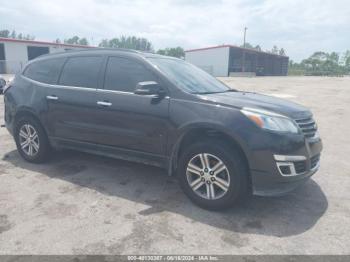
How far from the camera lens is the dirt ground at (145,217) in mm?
2879

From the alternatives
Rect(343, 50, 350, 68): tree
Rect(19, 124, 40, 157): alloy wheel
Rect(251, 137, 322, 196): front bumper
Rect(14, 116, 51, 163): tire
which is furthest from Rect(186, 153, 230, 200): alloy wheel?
Rect(343, 50, 350, 68): tree

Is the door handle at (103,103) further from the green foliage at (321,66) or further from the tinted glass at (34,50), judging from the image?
Answer: the green foliage at (321,66)

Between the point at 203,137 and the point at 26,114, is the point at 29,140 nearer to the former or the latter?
the point at 26,114

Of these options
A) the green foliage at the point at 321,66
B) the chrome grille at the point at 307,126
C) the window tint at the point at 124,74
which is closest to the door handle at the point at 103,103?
the window tint at the point at 124,74

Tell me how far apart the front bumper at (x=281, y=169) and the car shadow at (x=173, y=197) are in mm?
366

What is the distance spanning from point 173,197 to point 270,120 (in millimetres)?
1568

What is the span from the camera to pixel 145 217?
341 cm

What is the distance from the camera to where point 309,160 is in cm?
344

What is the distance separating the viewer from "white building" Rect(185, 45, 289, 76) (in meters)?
52.8

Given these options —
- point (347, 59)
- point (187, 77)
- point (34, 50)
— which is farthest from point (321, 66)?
point (187, 77)

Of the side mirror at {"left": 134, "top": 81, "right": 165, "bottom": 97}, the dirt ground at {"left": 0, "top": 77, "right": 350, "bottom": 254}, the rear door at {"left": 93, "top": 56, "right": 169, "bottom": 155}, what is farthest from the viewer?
the rear door at {"left": 93, "top": 56, "right": 169, "bottom": 155}

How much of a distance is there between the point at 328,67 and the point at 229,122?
10165 cm

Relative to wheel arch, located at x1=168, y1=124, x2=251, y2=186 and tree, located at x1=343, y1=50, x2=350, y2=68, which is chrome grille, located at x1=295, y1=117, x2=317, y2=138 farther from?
tree, located at x1=343, y1=50, x2=350, y2=68

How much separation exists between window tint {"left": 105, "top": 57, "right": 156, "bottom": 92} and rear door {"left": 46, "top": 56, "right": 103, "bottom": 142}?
0.20m
